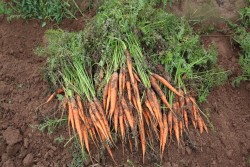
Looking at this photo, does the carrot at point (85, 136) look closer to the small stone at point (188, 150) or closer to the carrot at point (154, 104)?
the carrot at point (154, 104)

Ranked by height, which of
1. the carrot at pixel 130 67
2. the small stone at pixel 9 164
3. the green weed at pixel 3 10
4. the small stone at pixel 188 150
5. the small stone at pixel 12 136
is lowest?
the small stone at pixel 188 150

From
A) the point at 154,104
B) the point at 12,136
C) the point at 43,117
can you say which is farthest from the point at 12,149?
the point at 154,104

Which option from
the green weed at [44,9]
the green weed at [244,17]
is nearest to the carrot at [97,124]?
the green weed at [44,9]

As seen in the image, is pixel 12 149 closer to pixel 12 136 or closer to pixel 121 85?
pixel 12 136

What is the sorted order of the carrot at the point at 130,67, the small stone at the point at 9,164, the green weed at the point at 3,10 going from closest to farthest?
the small stone at the point at 9,164
the carrot at the point at 130,67
the green weed at the point at 3,10

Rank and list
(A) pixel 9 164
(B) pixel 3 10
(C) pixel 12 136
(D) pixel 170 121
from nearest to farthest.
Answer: (A) pixel 9 164, (C) pixel 12 136, (D) pixel 170 121, (B) pixel 3 10

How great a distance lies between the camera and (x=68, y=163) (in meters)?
2.62

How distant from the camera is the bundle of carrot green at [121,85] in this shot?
274cm

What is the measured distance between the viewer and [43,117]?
281 centimetres

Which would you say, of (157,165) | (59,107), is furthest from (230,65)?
(59,107)

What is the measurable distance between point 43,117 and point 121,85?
27.2 inches

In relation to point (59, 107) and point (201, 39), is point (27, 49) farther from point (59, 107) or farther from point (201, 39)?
point (201, 39)

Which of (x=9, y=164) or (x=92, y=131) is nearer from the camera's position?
(x=9, y=164)

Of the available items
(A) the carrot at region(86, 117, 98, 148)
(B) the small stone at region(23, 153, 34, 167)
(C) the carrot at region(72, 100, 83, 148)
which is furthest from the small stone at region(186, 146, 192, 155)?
(B) the small stone at region(23, 153, 34, 167)
